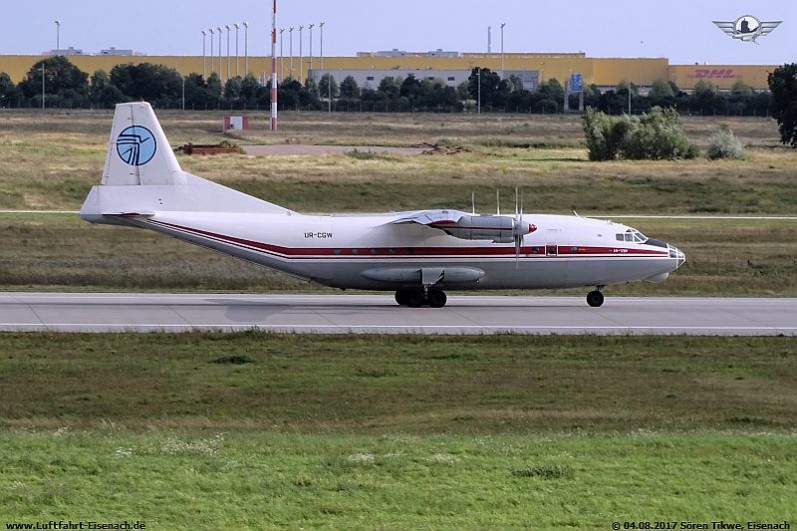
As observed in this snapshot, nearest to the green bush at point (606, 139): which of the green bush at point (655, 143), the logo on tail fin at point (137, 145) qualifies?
the green bush at point (655, 143)

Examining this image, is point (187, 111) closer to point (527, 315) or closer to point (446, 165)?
point (446, 165)

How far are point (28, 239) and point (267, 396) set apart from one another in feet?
104

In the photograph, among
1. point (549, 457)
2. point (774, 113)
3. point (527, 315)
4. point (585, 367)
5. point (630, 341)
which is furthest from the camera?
point (774, 113)

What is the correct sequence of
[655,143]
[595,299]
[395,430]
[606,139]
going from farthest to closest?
1. [606,139]
2. [655,143]
3. [595,299]
4. [395,430]

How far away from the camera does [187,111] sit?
186 m

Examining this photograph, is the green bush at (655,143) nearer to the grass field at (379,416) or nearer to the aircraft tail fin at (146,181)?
the grass field at (379,416)

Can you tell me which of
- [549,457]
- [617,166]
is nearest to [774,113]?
[617,166]

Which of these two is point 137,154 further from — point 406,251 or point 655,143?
point 655,143

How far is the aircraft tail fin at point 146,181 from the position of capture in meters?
36.2

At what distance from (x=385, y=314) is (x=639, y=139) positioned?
66623 mm

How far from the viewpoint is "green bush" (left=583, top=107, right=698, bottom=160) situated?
98.4m

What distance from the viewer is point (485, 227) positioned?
3597 centimetres

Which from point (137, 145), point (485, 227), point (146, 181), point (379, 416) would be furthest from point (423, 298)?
point (379, 416)

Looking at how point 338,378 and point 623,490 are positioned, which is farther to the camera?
point 338,378
